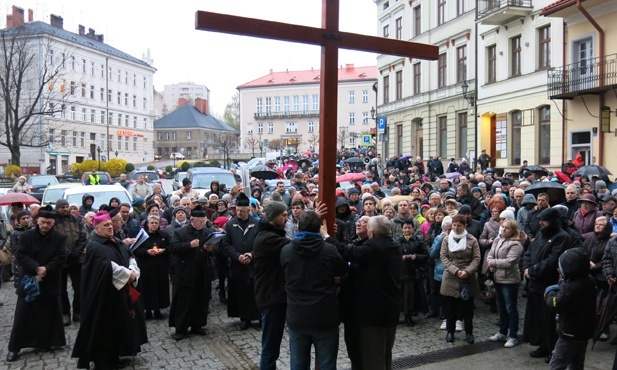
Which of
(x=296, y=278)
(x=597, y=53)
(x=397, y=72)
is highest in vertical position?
(x=397, y=72)

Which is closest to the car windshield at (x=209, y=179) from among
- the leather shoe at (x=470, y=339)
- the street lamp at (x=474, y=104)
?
the leather shoe at (x=470, y=339)

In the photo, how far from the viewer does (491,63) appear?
100 feet

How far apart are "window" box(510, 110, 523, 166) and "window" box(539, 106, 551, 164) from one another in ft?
5.47

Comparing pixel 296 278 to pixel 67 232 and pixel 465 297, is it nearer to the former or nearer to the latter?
pixel 465 297

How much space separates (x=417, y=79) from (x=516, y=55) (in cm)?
1141

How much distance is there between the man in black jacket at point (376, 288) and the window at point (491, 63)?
27.0 metres

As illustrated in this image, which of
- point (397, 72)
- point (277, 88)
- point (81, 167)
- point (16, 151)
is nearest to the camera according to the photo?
point (397, 72)

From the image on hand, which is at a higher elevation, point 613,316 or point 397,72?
point 397,72

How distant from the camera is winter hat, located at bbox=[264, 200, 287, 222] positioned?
5.95 metres

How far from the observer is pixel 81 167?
177 feet

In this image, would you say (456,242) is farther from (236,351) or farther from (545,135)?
(545,135)

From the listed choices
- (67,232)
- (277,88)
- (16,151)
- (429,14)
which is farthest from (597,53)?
(277,88)

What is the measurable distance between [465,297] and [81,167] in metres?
51.7

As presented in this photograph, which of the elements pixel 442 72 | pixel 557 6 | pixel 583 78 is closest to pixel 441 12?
pixel 442 72
